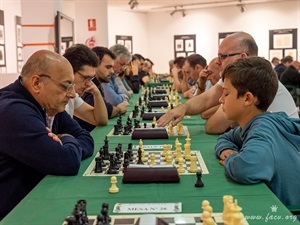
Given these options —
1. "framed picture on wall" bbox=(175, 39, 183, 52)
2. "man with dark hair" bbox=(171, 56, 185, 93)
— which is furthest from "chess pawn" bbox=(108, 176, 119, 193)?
"framed picture on wall" bbox=(175, 39, 183, 52)

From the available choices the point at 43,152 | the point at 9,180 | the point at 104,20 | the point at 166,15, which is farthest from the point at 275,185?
the point at 166,15

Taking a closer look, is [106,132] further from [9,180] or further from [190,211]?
[190,211]

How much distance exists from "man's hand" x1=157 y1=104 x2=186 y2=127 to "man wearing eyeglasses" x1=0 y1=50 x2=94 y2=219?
1.16 m

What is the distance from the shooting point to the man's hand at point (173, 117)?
3465 millimetres

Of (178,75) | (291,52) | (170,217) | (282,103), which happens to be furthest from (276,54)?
(170,217)

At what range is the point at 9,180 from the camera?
2.22 meters

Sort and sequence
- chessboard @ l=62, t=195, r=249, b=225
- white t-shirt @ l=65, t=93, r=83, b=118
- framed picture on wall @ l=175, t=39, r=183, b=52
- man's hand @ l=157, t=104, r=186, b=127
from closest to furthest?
1. chessboard @ l=62, t=195, r=249, b=225
2. man's hand @ l=157, t=104, r=186, b=127
3. white t-shirt @ l=65, t=93, r=83, b=118
4. framed picture on wall @ l=175, t=39, r=183, b=52

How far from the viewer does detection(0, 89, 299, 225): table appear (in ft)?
5.24

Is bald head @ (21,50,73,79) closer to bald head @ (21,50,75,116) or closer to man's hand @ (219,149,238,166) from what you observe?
bald head @ (21,50,75,116)

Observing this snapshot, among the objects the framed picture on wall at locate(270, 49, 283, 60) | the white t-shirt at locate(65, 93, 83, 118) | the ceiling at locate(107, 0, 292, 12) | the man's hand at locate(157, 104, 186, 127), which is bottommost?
the man's hand at locate(157, 104, 186, 127)

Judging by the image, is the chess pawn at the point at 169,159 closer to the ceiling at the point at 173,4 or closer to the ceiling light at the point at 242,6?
the ceiling at the point at 173,4

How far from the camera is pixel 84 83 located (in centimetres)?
363

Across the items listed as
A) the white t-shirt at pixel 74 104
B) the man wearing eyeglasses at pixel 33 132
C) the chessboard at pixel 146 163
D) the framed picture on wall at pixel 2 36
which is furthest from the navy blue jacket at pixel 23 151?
the framed picture on wall at pixel 2 36

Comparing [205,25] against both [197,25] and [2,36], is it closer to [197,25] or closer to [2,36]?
[197,25]
